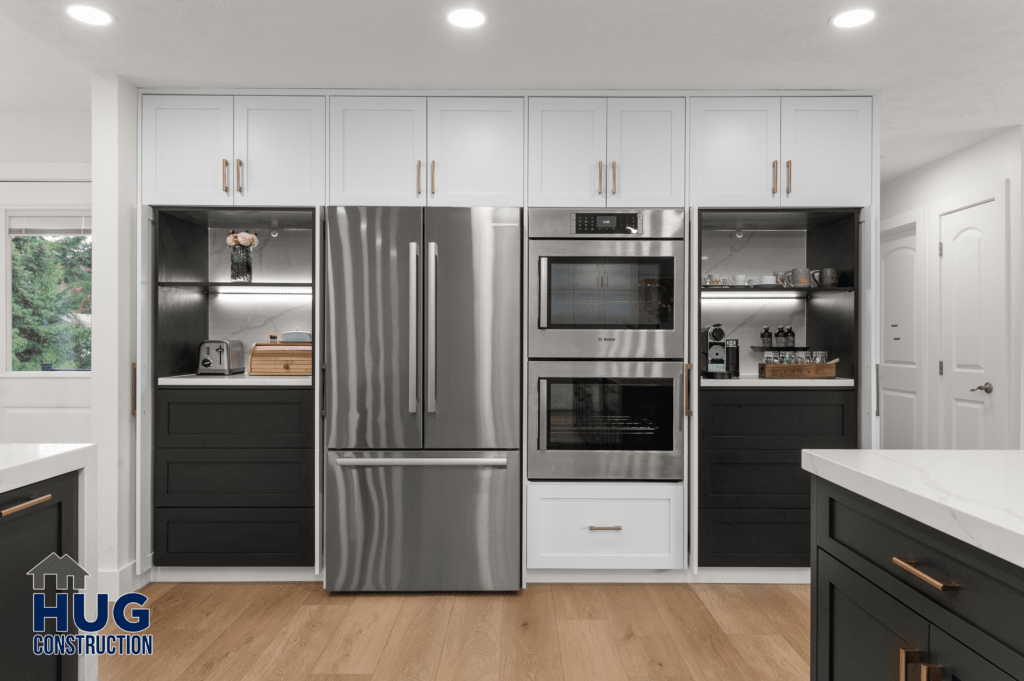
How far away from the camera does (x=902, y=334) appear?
186 inches

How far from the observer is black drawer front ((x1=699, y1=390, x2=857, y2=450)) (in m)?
3.12

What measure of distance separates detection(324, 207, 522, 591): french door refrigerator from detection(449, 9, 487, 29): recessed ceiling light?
0.83 meters

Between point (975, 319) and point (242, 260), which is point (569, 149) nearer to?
point (242, 260)

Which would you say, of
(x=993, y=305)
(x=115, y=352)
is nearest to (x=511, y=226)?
(x=115, y=352)

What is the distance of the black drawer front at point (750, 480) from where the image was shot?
10.2ft

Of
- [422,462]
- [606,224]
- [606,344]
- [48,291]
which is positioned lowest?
[422,462]

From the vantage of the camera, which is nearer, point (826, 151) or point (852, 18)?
point (852, 18)

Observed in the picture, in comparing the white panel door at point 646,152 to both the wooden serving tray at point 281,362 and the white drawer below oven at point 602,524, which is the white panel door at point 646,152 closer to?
Result: the white drawer below oven at point 602,524

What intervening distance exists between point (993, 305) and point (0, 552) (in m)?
4.83

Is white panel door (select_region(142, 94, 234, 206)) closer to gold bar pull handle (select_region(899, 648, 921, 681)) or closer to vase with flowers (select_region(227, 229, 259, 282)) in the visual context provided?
vase with flowers (select_region(227, 229, 259, 282))

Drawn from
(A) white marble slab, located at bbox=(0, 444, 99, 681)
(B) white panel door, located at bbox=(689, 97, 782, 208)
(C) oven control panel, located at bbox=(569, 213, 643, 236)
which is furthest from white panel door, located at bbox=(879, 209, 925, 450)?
(A) white marble slab, located at bbox=(0, 444, 99, 681)

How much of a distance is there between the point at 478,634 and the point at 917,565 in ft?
6.18

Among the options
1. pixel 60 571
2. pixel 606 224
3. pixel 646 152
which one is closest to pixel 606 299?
pixel 606 224

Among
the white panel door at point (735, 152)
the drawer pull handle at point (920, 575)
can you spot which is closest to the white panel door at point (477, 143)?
the white panel door at point (735, 152)
